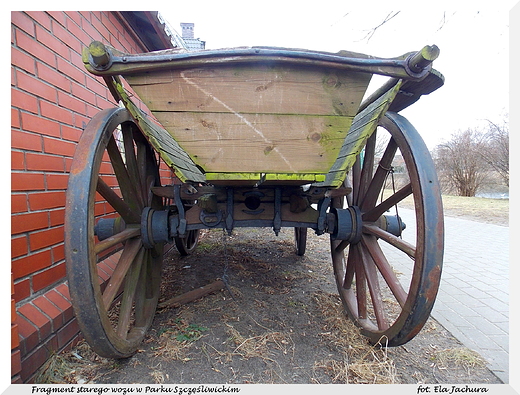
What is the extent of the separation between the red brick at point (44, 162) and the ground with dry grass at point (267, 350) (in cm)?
102

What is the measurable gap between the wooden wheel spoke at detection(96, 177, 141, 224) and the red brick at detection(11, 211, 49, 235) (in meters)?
0.36

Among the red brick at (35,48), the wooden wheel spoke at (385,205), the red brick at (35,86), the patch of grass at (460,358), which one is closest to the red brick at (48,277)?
the red brick at (35,86)

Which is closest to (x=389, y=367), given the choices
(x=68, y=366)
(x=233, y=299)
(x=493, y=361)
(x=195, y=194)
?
(x=493, y=361)

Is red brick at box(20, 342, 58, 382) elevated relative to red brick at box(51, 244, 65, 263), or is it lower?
lower

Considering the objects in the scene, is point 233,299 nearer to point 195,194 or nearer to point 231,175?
point 195,194

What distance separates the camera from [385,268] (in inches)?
71.4

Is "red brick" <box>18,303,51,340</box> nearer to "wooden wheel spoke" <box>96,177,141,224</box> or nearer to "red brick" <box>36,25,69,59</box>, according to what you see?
"wooden wheel spoke" <box>96,177,141,224</box>

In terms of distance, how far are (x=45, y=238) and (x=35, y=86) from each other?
2.76 feet

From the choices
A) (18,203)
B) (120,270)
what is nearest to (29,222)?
(18,203)

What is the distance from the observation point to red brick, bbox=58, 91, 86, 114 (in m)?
1.86

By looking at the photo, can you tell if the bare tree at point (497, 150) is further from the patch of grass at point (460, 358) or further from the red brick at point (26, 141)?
the red brick at point (26, 141)

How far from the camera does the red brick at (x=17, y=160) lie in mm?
1462

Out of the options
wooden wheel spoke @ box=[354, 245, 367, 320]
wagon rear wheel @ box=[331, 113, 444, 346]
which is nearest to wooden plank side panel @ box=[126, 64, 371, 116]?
wagon rear wheel @ box=[331, 113, 444, 346]

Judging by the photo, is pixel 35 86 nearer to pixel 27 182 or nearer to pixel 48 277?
pixel 27 182
